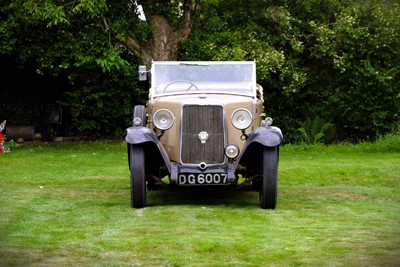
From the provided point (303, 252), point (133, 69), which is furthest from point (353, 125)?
point (303, 252)

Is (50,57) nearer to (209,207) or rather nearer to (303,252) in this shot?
(209,207)

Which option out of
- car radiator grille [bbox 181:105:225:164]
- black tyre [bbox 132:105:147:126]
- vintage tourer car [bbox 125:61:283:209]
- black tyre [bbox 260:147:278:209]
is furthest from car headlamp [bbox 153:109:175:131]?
black tyre [bbox 260:147:278:209]

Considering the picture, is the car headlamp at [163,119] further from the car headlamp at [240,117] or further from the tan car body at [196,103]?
the car headlamp at [240,117]

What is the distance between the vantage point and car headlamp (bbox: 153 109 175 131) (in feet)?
32.7

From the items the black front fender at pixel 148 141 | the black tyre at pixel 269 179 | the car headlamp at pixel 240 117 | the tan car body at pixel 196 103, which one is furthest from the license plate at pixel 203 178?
the car headlamp at pixel 240 117

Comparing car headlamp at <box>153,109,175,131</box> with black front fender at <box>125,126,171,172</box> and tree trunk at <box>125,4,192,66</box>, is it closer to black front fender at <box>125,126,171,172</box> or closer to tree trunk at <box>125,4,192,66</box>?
black front fender at <box>125,126,171,172</box>

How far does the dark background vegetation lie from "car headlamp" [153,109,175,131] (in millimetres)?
9688

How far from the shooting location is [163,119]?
32.9 ft

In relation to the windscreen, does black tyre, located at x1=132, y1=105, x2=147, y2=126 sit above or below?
below

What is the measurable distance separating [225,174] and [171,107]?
1.01 metres

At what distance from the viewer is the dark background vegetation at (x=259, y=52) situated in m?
20.2

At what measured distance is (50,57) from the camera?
20.7 metres

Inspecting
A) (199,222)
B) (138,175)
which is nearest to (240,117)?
(138,175)

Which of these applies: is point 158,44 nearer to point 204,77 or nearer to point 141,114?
point 141,114
